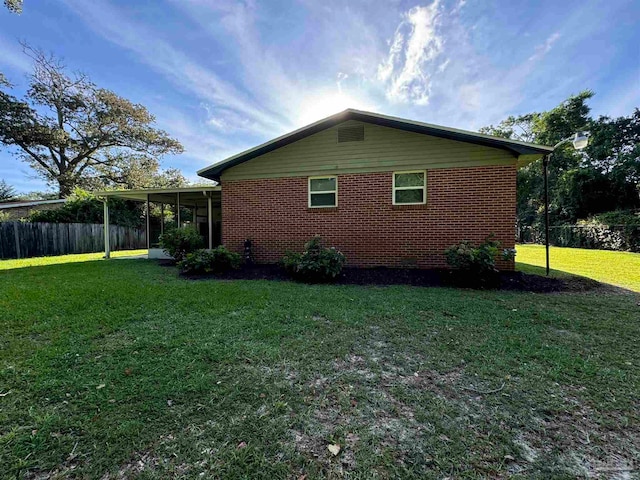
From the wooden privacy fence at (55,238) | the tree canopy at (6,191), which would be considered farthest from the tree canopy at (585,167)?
the tree canopy at (6,191)

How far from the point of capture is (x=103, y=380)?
8.77 ft

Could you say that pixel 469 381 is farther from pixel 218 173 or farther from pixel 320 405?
pixel 218 173

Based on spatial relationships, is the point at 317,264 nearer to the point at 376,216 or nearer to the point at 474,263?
the point at 376,216

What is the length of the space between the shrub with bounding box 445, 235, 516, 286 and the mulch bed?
20 centimetres

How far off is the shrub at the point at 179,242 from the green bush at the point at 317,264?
3.72 meters

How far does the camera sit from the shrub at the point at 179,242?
29.1ft

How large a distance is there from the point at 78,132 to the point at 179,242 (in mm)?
22789

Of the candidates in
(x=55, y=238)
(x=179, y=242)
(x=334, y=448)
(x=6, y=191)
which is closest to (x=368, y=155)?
(x=179, y=242)

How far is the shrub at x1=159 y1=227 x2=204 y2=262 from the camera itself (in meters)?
8.88

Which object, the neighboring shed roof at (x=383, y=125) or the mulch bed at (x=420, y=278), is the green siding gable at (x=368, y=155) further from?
the mulch bed at (x=420, y=278)

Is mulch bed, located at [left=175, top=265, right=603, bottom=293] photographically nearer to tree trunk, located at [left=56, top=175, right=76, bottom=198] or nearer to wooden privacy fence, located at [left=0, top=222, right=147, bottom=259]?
wooden privacy fence, located at [left=0, top=222, right=147, bottom=259]

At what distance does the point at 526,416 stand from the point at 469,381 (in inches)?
21.0

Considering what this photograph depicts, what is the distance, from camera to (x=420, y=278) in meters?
7.19

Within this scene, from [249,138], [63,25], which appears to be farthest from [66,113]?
[249,138]
